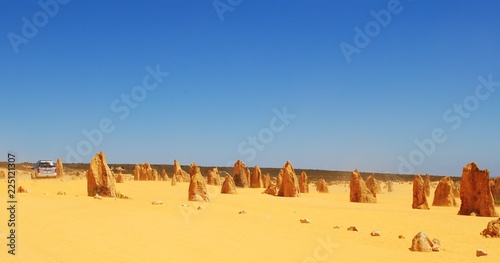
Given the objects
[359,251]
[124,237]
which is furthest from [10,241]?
[359,251]

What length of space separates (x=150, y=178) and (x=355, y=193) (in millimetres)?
21830

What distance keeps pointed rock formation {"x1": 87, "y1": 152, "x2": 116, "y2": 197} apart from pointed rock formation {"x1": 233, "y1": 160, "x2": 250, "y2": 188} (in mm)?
22373

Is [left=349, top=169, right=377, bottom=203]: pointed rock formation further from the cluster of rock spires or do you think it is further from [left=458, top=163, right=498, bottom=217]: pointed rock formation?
[left=458, top=163, right=498, bottom=217]: pointed rock formation

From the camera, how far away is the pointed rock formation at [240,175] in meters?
42.4

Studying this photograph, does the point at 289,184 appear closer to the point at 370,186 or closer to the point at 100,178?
the point at 370,186

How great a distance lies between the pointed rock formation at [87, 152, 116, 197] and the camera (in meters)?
20.2

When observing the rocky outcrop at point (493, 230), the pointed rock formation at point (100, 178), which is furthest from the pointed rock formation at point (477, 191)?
the pointed rock formation at point (100, 178)

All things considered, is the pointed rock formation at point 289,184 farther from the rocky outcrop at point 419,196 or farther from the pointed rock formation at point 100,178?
the pointed rock formation at point 100,178

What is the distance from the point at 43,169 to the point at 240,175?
1662 cm

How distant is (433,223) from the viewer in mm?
19469

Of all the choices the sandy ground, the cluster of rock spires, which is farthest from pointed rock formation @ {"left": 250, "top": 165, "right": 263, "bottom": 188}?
the sandy ground

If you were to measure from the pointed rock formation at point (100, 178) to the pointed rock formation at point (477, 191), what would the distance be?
1665 cm

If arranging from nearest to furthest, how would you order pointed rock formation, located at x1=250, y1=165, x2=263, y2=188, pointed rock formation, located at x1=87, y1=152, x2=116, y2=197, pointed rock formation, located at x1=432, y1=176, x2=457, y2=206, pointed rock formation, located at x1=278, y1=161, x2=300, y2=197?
pointed rock formation, located at x1=87, y1=152, x2=116, y2=197, pointed rock formation, located at x1=432, y1=176, x2=457, y2=206, pointed rock formation, located at x1=278, y1=161, x2=300, y2=197, pointed rock formation, located at x1=250, y1=165, x2=263, y2=188

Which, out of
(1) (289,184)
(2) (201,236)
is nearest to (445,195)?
(1) (289,184)
